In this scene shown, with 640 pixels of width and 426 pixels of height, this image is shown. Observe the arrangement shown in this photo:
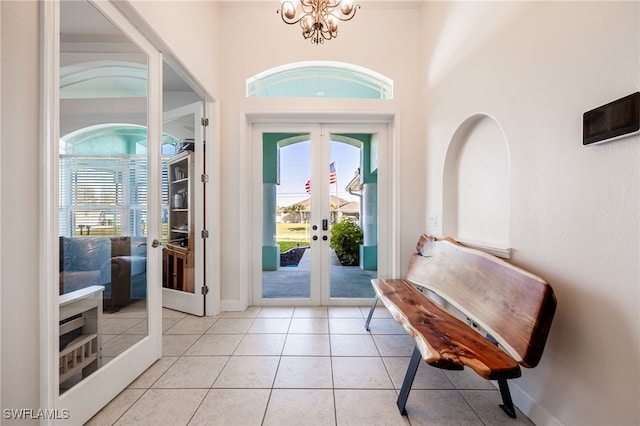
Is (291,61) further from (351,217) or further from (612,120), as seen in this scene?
(612,120)

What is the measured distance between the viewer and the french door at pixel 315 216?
3254mm

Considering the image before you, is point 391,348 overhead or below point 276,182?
below

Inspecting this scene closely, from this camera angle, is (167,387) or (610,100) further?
(167,387)

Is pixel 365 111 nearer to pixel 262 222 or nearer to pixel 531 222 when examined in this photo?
pixel 262 222

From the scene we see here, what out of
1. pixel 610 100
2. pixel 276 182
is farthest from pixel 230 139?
pixel 610 100

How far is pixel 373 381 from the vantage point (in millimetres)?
1789

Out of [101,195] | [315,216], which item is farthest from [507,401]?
[101,195]

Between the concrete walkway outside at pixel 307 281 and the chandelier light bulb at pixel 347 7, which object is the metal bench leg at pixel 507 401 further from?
the chandelier light bulb at pixel 347 7

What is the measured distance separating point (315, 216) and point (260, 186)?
823 mm

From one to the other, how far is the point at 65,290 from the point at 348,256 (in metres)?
2.65

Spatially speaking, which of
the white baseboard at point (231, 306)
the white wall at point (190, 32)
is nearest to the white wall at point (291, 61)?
the white baseboard at point (231, 306)

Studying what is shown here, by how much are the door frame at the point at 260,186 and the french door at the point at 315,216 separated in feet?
0.09

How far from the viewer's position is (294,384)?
1.75 metres

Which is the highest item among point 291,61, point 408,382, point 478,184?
point 291,61
